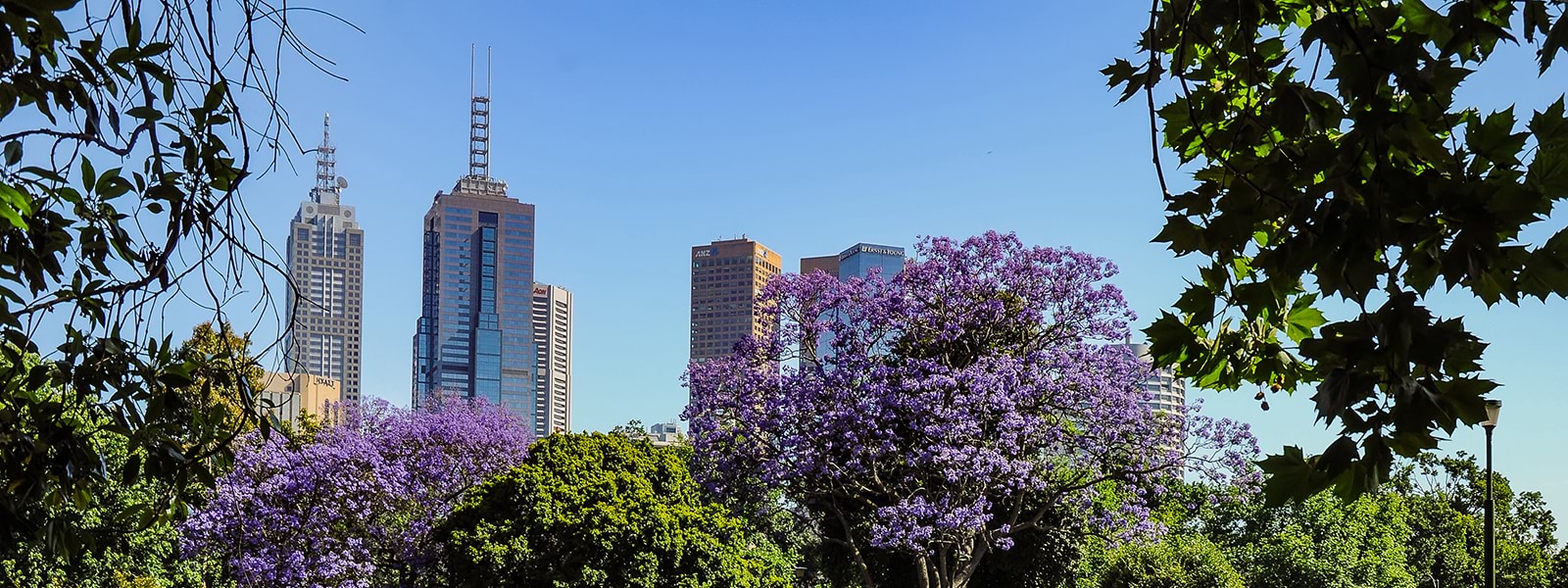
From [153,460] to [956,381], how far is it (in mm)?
11349

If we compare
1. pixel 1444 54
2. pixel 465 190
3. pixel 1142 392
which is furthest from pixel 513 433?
pixel 465 190

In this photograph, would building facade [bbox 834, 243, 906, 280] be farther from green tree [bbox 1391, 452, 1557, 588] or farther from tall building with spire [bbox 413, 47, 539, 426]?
green tree [bbox 1391, 452, 1557, 588]

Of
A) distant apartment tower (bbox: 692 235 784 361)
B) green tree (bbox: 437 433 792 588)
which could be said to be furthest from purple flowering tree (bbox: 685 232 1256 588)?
distant apartment tower (bbox: 692 235 784 361)

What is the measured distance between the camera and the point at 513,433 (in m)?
19.0

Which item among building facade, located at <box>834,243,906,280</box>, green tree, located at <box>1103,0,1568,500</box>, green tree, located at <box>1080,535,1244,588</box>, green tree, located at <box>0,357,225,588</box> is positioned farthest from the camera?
building facade, located at <box>834,243,906,280</box>

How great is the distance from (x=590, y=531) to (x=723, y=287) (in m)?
171

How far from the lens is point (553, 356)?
181125 mm

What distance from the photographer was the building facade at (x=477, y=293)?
161000 millimetres

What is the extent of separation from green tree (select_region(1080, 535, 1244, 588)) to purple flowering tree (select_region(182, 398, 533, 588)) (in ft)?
25.9

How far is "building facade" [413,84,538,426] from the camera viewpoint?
6339 inches

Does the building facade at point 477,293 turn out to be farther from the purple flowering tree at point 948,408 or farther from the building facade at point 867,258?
the purple flowering tree at point 948,408

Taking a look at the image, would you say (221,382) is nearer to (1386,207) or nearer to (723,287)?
(1386,207)

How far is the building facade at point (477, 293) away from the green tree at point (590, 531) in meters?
148

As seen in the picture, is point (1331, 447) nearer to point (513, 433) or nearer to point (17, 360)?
point (17, 360)
